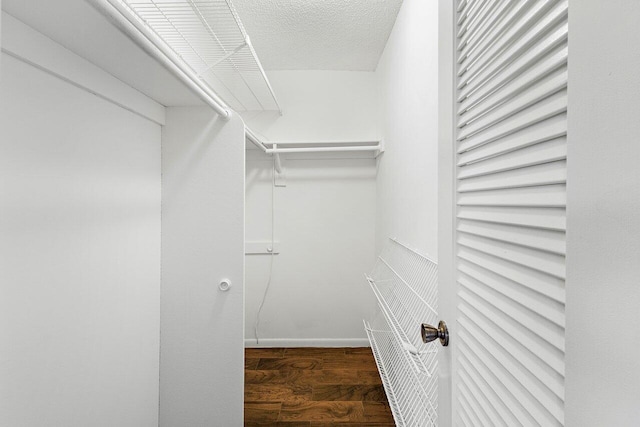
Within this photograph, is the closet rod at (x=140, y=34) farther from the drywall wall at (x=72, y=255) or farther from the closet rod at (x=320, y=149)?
the closet rod at (x=320, y=149)

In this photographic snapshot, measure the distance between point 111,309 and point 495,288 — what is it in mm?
1315

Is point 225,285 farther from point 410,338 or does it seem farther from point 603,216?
point 603,216

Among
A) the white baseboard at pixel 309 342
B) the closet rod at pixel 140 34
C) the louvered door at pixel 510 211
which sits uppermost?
the closet rod at pixel 140 34

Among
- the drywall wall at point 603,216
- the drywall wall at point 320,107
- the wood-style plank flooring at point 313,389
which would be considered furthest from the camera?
the drywall wall at point 320,107

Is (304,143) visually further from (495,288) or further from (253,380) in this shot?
(495,288)

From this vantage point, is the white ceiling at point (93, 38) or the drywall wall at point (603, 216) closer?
the drywall wall at point (603, 216)

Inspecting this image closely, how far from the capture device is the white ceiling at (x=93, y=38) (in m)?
0.81

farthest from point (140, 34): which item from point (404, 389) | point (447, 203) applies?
→ point (404, 389)

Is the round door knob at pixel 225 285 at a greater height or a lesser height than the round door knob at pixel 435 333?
lesser

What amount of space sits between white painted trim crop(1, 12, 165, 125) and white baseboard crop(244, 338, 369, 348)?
2179 millimetres

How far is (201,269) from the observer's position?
1679 millimetres

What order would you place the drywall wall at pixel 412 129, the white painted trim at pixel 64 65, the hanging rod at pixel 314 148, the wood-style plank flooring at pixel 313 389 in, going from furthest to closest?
the hanging rod at pixel 314 148 < the wood-style plank flooring at pixel 313 389 < the drywall wall at pixel 412 129 < the white painted trim at pixel 64 65

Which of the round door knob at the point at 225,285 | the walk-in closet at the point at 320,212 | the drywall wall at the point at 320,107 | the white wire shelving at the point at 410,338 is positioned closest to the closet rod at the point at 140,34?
the walk-in closet at the point at 320,212

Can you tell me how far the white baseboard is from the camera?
2.99 m
